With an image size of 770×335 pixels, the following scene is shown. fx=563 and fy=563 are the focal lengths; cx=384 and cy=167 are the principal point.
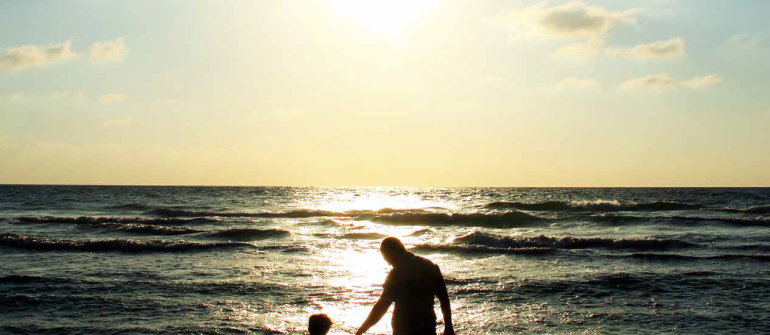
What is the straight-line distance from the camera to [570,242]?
80.6ft

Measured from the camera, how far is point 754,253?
67.1 ft

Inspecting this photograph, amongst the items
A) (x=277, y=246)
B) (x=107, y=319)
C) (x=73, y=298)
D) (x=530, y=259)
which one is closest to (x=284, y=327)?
(x=107, y=319)

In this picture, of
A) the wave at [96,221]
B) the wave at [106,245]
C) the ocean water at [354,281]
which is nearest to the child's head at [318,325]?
the ocean water at [354,281]

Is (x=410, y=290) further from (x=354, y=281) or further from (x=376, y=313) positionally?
(x=354, y=281)

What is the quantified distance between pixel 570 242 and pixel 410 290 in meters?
20.7

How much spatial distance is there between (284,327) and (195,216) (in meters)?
33.5

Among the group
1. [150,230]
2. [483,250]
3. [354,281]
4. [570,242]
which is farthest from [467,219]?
[354,281]

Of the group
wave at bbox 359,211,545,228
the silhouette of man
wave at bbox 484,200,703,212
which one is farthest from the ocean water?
wave at bbox 484,200,703,212

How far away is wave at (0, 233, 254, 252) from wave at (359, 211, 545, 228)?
16209 millimetres

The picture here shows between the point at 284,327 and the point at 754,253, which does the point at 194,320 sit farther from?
the point at 754,253

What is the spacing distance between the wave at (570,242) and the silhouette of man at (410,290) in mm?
18564

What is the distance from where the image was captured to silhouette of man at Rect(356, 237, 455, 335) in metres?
5.48

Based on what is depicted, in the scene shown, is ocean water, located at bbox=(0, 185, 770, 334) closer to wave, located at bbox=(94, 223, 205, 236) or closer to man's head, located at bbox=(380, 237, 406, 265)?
wave, located at bbox=(94, 223, 205, 236)

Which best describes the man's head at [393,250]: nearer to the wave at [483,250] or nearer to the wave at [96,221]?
the wave at [483,250]
